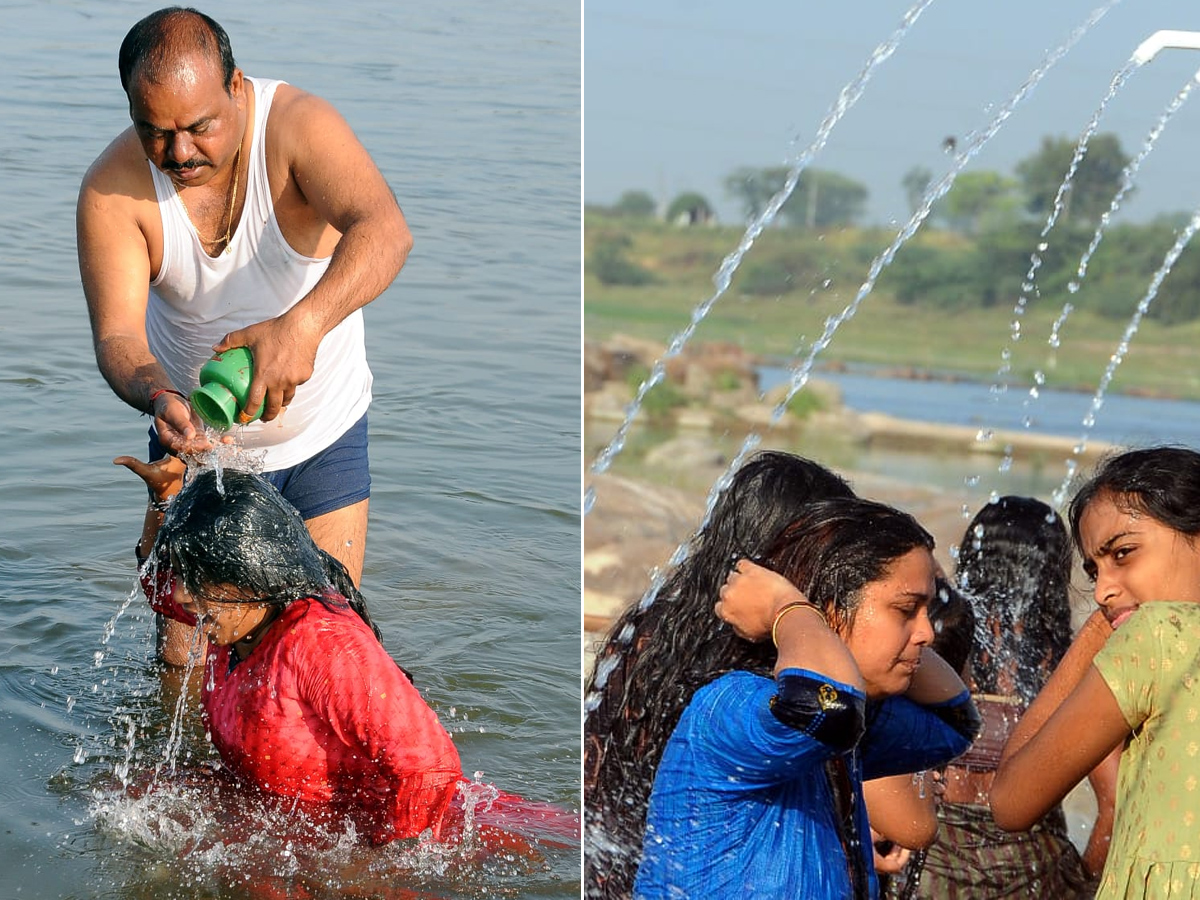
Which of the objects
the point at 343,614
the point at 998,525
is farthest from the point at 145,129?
the point at 998,525

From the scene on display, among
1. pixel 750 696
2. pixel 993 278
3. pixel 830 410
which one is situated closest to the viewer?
pixel 750 696

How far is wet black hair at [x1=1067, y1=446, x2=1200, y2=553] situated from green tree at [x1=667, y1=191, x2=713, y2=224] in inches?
845

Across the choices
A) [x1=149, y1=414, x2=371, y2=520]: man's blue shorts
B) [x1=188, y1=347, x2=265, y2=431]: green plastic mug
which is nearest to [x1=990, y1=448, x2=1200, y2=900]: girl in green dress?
[x1=188, y1=347, x2=265, y2=431]: green plastic mug

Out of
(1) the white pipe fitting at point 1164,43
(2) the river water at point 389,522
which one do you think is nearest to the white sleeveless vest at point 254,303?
(2) the river water at point 389,522

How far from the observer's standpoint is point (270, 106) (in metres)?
3.64

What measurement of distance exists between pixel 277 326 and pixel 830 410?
11.4 meters

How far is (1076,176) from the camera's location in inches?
921

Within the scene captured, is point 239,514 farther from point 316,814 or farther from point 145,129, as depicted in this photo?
point 145,129

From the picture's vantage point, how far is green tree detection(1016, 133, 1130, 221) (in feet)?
76.3

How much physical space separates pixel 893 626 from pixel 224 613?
1406 millimetres

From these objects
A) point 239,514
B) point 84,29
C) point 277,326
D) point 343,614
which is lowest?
point 343,614

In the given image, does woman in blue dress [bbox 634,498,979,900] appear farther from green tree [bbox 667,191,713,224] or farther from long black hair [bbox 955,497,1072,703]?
green tree [bbox 667,191,713,224]

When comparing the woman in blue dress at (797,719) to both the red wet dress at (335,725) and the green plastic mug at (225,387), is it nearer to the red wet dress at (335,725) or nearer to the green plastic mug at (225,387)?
the red wet dress at (335,725)

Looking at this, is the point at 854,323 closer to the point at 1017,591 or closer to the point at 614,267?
the point at 614,267
